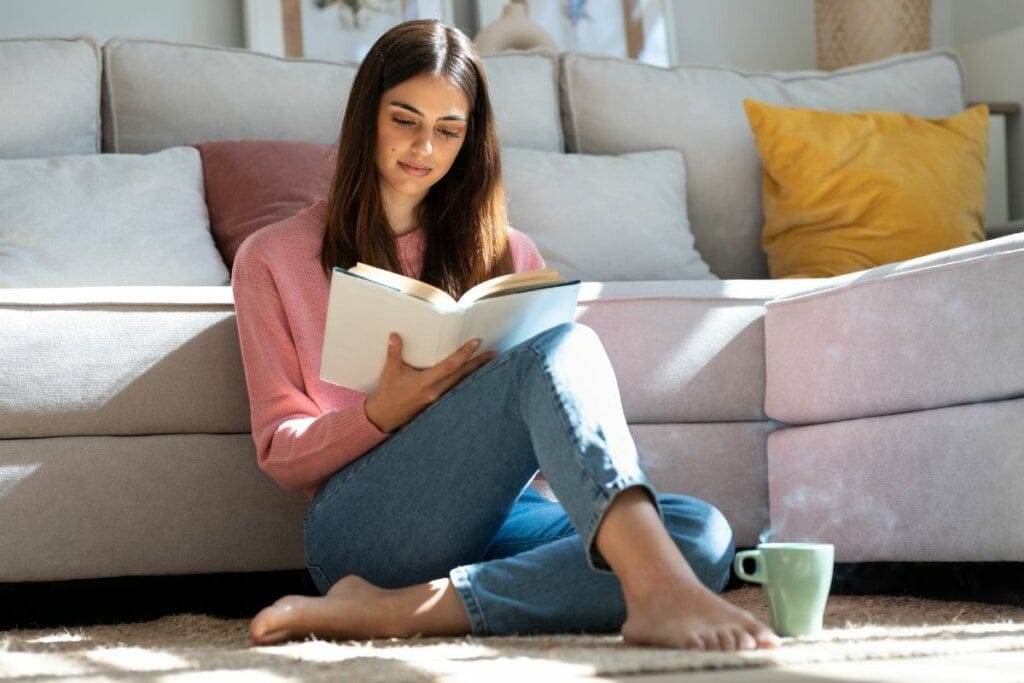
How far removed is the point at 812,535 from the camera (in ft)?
6.28

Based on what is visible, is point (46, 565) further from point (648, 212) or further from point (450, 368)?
point (648, 212)

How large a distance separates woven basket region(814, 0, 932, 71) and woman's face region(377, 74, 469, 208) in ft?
6.26

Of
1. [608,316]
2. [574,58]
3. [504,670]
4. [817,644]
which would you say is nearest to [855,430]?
[608,316]

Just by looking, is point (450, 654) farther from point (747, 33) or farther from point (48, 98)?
point (747, 33)

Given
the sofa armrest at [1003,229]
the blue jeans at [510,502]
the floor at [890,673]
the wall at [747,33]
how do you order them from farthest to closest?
the wall at [747,33] → the sofa armrest at [1003,229] → the blue jeans at [510,502] → the floor at [890,673]

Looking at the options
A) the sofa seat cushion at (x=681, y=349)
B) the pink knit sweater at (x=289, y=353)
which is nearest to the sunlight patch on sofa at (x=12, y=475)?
the pink knit sweater at (x=289, y=353)

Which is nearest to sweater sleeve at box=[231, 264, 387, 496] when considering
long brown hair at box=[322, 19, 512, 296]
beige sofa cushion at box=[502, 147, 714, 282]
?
long brown hair at box=[322, 19, 512, 296]

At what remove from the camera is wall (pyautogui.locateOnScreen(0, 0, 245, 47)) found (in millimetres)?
3102

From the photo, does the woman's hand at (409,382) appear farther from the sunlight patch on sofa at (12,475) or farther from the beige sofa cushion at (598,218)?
the beige sofa cushion at (598,218)

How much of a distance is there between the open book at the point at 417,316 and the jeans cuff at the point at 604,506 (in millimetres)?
251

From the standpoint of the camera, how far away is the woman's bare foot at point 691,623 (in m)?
1.19

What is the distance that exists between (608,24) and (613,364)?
5.52 feet

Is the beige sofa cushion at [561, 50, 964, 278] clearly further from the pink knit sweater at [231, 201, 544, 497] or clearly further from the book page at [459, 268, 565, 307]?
the book page at [459, 268, 565, 307]

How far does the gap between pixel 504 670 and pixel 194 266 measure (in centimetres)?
123
